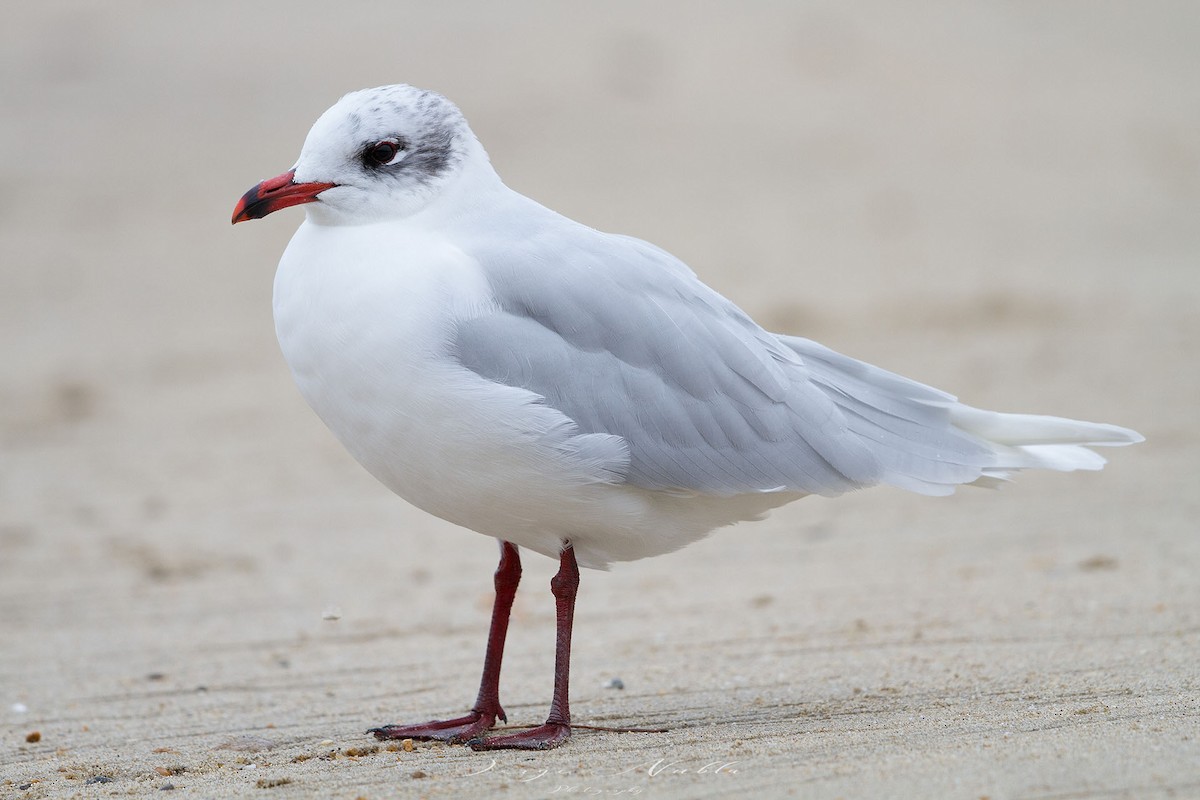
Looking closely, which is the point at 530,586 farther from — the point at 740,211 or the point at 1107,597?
the point at 740,211

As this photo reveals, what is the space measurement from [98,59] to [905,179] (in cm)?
990

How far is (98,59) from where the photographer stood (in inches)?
716

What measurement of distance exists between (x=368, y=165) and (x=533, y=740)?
5.27ft

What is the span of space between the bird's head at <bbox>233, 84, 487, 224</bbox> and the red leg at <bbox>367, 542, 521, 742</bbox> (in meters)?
1.10

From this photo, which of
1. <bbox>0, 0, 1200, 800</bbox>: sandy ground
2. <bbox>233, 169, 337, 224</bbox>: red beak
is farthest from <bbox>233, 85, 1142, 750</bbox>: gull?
<bbox>0, 0, 1200, 800</bbox>: sandy ground

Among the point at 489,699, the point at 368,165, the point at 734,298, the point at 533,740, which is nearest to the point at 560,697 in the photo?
the point at 533,740

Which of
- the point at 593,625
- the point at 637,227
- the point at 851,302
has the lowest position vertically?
the point at 593,625

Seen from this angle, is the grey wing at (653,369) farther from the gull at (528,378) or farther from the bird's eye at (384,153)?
the bird's eye at (384,153)

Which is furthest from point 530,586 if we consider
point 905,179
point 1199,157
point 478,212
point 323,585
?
point 1199,157

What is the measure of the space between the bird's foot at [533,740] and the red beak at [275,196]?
1.52 metres

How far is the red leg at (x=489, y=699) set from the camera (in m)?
4.15

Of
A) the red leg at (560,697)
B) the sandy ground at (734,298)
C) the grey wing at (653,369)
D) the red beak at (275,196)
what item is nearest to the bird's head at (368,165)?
the red beak at (275,196)

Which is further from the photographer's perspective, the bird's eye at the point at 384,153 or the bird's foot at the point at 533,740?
the bird's eye at the point at 384,153

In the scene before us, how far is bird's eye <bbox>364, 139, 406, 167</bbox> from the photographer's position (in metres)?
4.09
